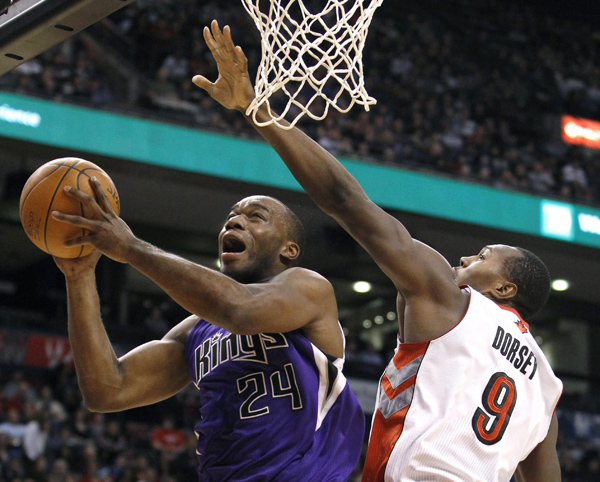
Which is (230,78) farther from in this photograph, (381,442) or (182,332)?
(381,442)

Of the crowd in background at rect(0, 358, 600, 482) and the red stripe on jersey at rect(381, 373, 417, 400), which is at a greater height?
the red stripe on jersey at rect(381, 373, 417, 400)

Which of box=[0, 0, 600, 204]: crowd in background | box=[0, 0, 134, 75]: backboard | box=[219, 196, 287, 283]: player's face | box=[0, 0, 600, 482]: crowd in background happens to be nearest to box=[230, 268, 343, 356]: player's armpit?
box=[219, 196, 287, 283]: player's face

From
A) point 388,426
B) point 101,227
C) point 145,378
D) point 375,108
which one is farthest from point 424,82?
point 101,227

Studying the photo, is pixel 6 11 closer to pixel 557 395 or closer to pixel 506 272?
pixel 506 272

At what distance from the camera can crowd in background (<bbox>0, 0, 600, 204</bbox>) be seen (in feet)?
39.0

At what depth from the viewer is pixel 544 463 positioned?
2957 mm

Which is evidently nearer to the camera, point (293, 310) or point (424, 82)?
point (293, 310)

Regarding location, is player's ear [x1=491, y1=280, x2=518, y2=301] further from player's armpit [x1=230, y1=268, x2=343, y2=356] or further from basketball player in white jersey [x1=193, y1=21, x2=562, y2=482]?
player's armpit [x1=230, y1=268, x2=343, y2=356]

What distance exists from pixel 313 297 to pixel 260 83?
28.7 inches

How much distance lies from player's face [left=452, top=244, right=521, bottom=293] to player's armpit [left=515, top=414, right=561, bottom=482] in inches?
20.2

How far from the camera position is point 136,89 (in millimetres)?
11805

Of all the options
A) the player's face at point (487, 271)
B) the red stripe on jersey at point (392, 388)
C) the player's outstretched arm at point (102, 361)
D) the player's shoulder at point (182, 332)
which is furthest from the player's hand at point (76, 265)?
the player's face at point (487, 271)

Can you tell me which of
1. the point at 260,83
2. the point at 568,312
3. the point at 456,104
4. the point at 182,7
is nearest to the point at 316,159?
the point at 260,83

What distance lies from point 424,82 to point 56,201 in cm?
1336
